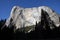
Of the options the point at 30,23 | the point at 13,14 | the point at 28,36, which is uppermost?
the point at 13,14

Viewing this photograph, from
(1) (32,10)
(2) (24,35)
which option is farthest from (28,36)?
(1) (32,10)

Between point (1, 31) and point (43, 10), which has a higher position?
point (43, 10)

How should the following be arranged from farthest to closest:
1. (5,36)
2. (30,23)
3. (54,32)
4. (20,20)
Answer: (20,20) → (30,23) → (5,36) → (54,32)

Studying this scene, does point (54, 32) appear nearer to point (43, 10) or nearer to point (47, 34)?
point (47, 34)

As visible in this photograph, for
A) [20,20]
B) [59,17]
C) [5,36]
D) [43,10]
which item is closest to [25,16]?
[20,20]

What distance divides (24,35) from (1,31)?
105 inches

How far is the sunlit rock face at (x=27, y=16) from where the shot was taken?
73.0m

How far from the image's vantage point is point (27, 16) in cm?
7631

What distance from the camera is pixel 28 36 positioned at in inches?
877

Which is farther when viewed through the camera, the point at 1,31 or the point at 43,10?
the point at 43,10

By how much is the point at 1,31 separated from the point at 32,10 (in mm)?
54251

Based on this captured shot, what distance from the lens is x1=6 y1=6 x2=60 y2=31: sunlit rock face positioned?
73.0m

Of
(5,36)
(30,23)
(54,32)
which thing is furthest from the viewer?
(30,23)

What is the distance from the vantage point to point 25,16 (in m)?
77.1
